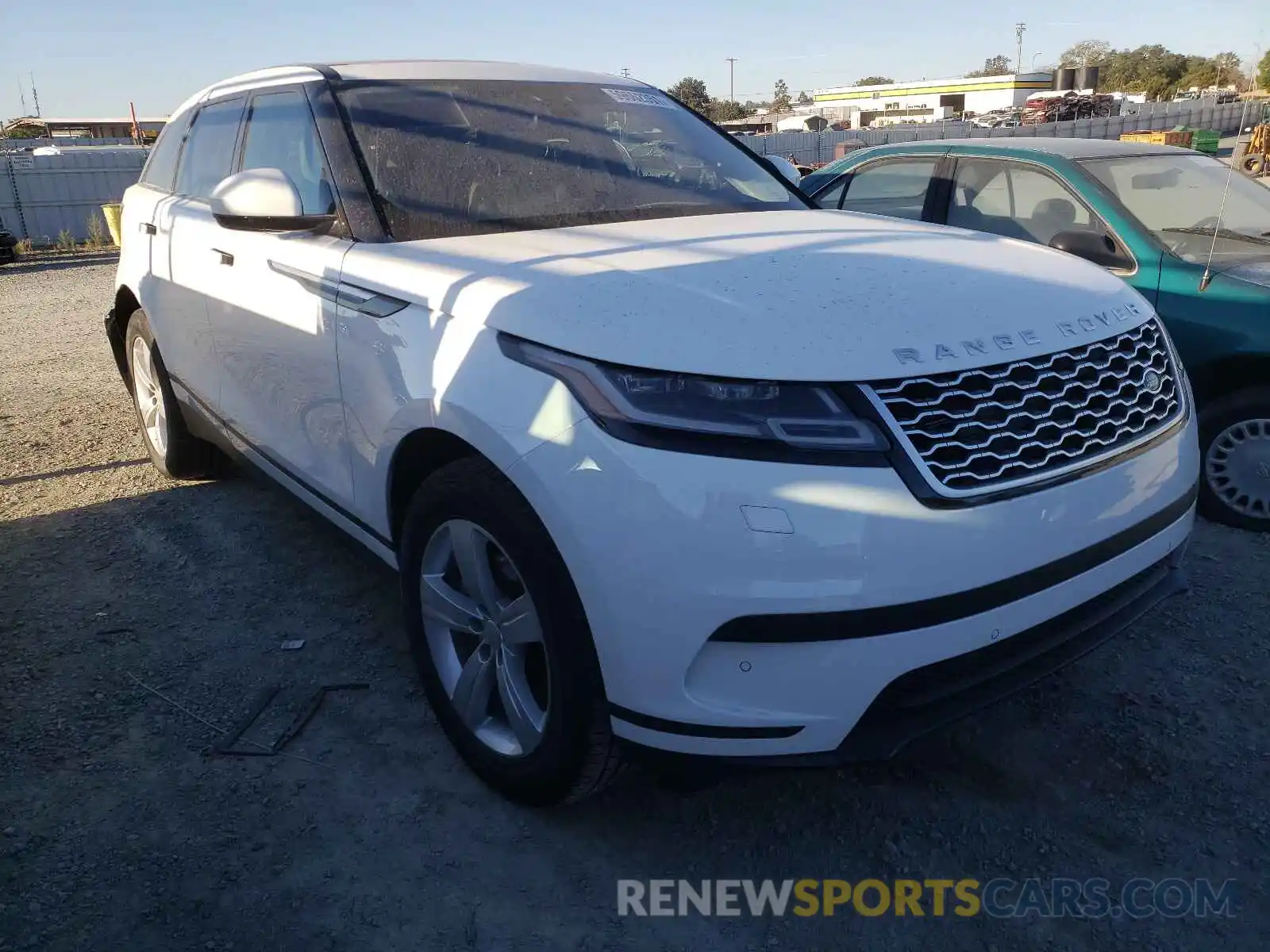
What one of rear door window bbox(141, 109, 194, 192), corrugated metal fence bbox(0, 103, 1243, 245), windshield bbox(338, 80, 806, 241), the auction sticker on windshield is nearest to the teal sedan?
Answer: the auction sticker on windshield

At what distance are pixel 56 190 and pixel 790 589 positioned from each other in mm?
24179

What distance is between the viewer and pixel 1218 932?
7.11 ft

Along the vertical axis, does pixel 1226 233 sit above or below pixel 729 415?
below

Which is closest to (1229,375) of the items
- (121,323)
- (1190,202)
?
(1190,202)

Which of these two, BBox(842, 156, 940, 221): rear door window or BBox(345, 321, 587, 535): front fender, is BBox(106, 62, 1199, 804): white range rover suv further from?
BBox(842, 156, 940, 221): rear door window

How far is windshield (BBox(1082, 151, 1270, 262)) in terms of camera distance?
186 inches

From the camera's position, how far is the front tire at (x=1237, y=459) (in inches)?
170

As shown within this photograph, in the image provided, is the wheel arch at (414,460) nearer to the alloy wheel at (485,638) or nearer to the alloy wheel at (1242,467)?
the alloy wheel at (485,638)

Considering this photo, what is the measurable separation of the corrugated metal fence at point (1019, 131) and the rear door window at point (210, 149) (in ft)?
82.9

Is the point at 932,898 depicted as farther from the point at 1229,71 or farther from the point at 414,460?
the point at 1229,71

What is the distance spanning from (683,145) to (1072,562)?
2.23m

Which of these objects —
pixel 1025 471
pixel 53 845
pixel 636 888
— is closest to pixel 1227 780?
pixel 1025 471

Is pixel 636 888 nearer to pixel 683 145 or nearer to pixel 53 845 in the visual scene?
pixel 53 845

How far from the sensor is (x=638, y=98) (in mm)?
3916
